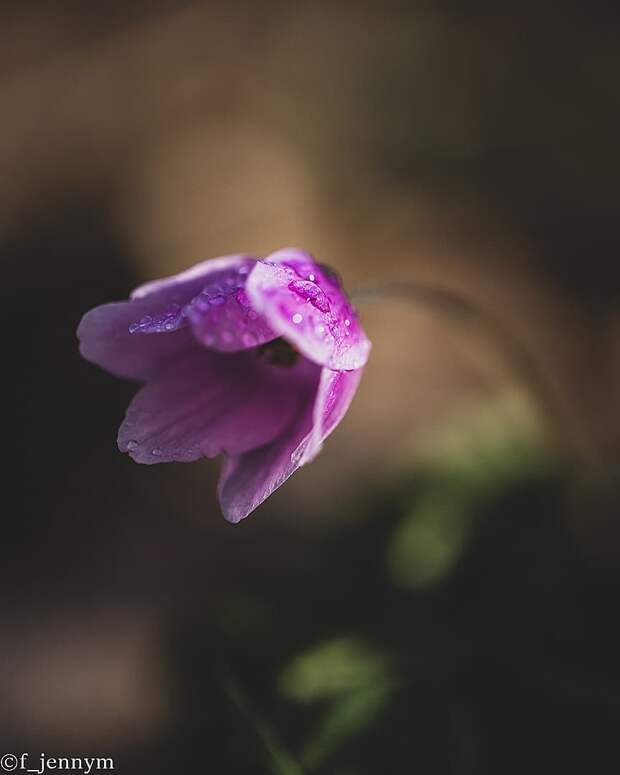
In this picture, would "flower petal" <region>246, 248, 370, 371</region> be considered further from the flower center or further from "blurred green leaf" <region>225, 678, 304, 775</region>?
"blurred green leaf" <region>225, 678, 304, 775</region>

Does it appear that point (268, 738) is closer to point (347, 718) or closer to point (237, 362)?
point (347, 718)

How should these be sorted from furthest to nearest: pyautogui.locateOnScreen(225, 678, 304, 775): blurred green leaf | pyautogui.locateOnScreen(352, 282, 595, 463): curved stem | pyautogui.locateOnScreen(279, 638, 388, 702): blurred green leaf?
pyautogui.locateOnScreen(352, 282, 595, 463): curved stem < pyautogui.locateOnScreen(279, 638, 388, 702): blurred green leaf < pyautogui.locateOnScreen(225, 678, 304, 775): blurred green leaf

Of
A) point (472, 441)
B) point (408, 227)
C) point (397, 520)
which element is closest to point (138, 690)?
point (397, 520)

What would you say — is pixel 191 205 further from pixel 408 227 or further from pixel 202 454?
pixel 202 454

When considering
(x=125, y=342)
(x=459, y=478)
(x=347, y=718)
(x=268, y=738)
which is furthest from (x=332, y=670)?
(x=125, y=342)

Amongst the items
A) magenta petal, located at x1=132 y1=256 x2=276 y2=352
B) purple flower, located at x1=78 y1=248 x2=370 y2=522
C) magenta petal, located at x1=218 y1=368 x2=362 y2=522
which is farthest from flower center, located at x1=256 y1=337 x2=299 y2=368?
magenta petal, located at x1=132 y1=256 x2=276 y2=352

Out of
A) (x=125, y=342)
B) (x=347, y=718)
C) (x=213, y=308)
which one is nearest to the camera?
(x=213, y=308)
